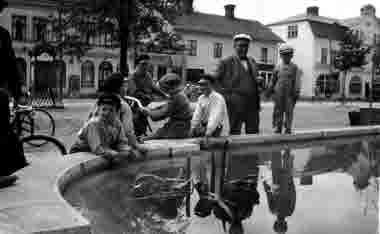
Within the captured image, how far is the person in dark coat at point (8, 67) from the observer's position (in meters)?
4.29

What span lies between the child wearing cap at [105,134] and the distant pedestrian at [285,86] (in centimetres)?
364

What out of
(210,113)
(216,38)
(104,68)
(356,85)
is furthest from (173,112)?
(356,85)

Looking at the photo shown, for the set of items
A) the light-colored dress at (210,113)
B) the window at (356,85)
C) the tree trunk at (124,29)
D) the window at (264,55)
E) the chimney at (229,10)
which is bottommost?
the light-colored dress at (210,113)

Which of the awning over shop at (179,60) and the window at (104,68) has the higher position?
the awning over shop at (179,60)

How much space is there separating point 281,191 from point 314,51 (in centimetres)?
4810

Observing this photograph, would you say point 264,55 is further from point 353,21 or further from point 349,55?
point 353,21

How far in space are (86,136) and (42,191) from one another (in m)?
1.77

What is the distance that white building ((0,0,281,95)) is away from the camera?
33500 millimetres

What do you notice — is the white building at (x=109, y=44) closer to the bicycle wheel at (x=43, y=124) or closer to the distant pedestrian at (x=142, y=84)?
the bicycle wheel at (x=43, y=124)

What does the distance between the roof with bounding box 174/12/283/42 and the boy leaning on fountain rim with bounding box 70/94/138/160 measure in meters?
36.0

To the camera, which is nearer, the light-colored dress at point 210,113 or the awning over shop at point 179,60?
the light-colored dress at point 210,113

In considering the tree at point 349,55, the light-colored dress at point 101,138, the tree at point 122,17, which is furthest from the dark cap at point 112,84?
the tree at point 349,55

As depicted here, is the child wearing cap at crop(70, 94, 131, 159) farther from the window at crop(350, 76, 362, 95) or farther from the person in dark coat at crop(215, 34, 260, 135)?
the window at crop(350, 76, 362, 95)

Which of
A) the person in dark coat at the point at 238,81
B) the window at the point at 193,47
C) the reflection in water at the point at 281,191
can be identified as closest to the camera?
the reflection in water at the point at 281,191
